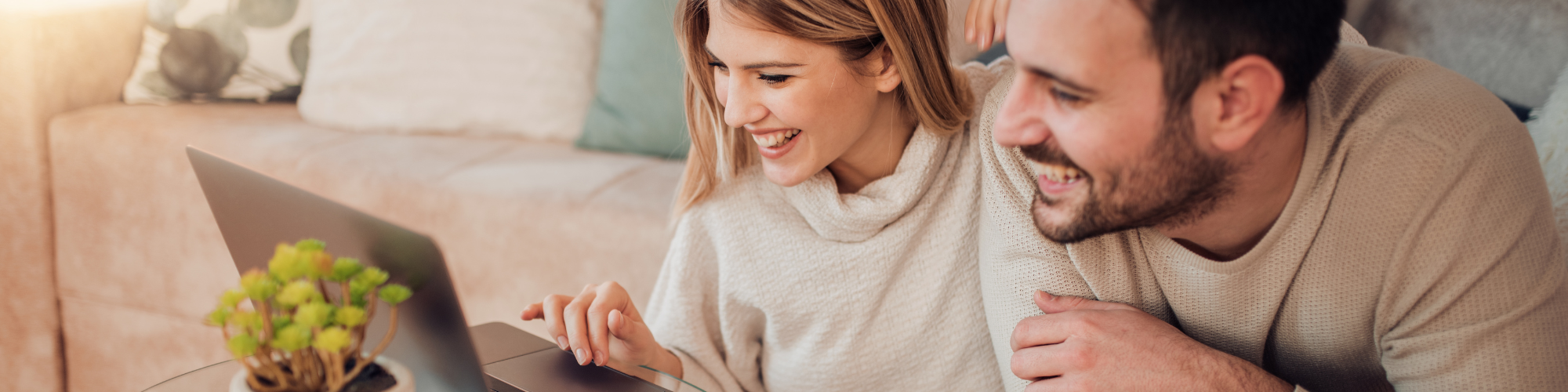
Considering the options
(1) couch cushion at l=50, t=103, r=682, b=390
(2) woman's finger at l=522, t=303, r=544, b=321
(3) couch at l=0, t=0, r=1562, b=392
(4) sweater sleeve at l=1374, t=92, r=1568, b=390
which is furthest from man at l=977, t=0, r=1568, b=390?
(3) couch at l=0, t=0, r=1562, b=392

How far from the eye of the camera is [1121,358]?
2.63ft

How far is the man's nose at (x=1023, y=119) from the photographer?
0.76m

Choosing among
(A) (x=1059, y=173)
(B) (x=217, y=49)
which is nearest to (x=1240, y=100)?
(A) (x=1059, y=173)

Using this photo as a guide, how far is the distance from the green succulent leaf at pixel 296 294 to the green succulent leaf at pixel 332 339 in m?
0.02

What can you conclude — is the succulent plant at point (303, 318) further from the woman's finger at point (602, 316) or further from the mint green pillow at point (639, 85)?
the mint green pillow at point (639, 85)

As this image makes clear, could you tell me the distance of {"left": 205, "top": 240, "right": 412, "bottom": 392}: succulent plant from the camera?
50 centimetres

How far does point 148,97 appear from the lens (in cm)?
204

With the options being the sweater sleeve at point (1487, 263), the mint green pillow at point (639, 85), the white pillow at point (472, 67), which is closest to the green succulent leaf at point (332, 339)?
the sweater sleeve at point (1487, 263)

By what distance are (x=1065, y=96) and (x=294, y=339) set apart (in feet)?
1.95

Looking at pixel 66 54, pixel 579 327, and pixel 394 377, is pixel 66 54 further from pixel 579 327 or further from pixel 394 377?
pixel 394 377

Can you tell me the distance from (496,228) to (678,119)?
410 millimetres

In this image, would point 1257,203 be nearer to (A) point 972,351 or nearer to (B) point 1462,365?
(B) point 1462,365

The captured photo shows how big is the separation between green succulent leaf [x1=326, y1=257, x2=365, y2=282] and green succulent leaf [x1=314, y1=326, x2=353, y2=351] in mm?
44

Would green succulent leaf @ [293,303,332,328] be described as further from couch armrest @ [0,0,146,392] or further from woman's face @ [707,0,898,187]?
couch armrest @ [0,0,146,392]
